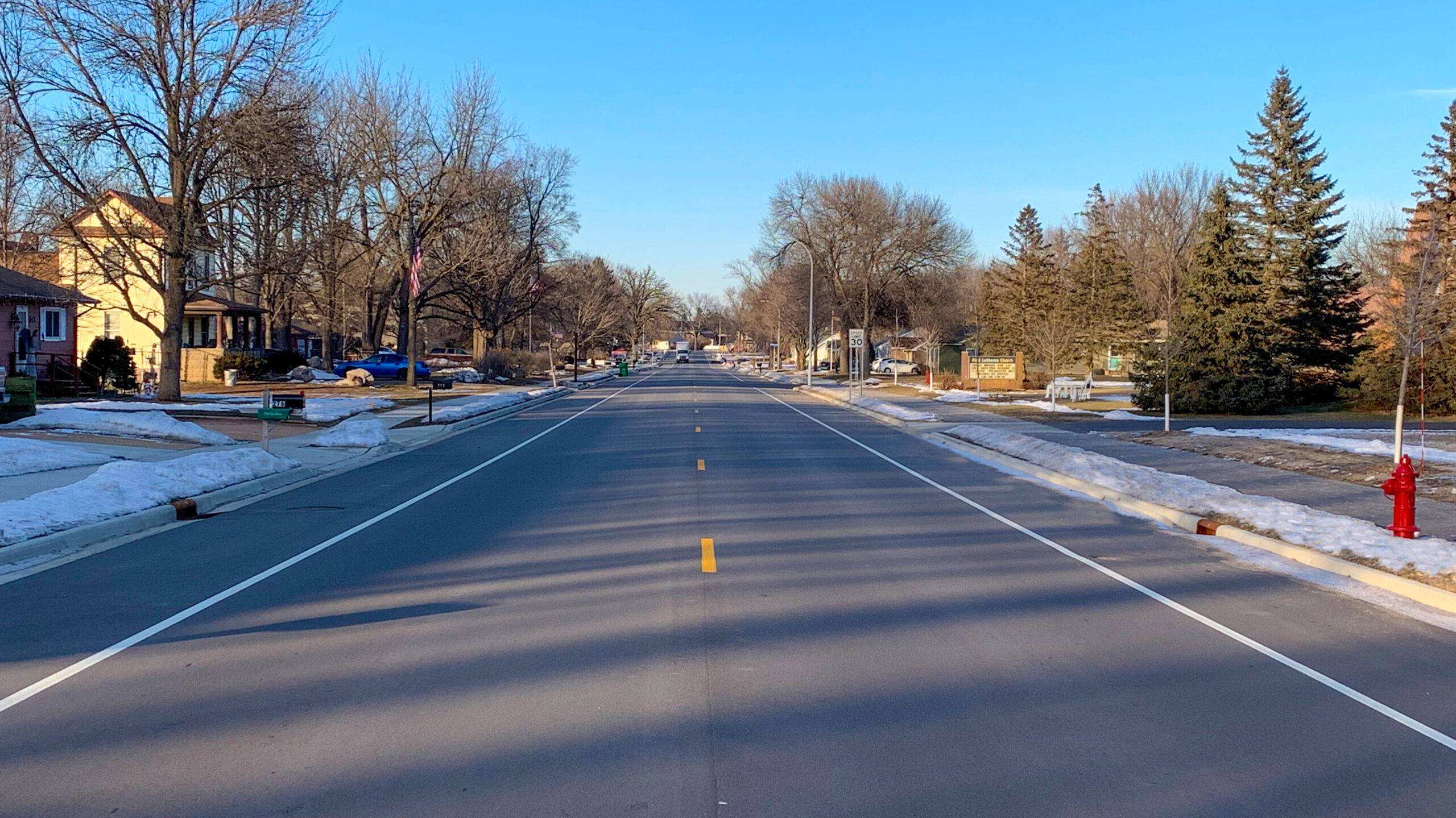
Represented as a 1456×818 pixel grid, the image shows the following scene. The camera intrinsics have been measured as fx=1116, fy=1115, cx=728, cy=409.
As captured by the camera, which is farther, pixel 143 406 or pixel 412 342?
pixel 412 342

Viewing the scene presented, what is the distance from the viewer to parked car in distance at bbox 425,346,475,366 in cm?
7950

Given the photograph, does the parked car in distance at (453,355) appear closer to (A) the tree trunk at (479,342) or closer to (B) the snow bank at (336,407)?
(A) the tree trunk at (479,342)

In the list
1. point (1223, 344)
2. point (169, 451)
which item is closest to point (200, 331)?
point (169, 451)

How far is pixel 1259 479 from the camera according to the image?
1747 centimetres

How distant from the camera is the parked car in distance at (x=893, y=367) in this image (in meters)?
80.6

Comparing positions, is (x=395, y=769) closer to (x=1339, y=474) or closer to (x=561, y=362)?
(x=1339, y=474)

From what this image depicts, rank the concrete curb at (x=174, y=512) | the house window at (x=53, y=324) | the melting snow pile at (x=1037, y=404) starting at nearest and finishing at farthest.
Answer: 1. the concrete curb at (x=174, y=512)
2. the melting snow pile at (x=1037, y=404)
3. the house window at (x=53, y=324)

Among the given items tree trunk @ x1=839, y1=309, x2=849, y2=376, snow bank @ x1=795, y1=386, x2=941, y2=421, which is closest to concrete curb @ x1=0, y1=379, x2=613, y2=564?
snow bank @ x1=795, y1=386, x2=941, y2=421

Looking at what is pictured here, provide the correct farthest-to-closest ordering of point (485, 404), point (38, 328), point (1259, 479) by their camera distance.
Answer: point (485, 404)
point (38, 328)
point (1259, 479)

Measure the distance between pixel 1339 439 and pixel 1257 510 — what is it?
11802mm

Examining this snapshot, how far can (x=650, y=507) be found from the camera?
1426 cm

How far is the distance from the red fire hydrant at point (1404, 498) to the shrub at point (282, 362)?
4602cm

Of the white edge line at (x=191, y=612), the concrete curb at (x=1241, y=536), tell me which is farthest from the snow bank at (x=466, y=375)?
the white edge line at (x=191, y=612)

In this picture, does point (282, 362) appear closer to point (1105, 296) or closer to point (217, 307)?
point (217, 307)
